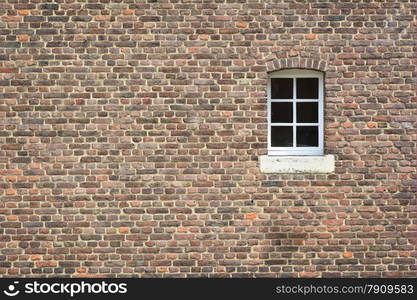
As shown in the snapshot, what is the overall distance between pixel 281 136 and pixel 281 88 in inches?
26.9

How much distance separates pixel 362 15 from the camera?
7844 mm

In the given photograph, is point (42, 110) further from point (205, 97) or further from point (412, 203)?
point (412, 203)

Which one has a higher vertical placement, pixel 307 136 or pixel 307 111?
pixel 307 111

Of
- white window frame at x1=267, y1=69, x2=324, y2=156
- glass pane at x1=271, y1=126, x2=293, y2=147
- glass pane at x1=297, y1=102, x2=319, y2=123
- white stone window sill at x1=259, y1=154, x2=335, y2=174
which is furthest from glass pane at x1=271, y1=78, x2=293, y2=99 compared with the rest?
white stone window sill at x1=259, y1=154, x2=335, y2=174

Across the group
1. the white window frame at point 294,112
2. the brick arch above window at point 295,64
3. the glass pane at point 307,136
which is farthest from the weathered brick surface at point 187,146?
the glass pane at point 307,136

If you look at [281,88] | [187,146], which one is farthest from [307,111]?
[187,146]

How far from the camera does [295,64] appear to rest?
25.5 ft

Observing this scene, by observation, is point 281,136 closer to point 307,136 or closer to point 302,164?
point 307,136

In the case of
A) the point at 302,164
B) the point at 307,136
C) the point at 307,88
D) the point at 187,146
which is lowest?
A: the point at 302,164

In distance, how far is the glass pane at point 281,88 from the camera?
8023mm

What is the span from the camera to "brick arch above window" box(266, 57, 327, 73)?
7.77m

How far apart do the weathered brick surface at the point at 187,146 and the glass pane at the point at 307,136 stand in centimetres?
27

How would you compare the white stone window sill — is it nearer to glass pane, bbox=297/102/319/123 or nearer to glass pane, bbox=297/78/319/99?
glass pane, bbox=297/102/319/123

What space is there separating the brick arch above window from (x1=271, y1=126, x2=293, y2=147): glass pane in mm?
853
